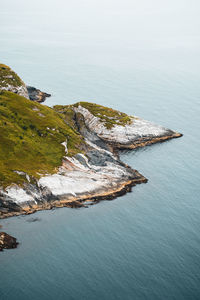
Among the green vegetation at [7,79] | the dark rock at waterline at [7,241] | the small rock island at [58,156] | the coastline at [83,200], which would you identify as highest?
the green vegetation at [7,79]

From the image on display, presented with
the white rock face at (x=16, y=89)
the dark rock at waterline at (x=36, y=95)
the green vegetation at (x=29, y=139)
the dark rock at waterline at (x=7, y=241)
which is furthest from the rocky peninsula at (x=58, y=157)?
the dark rock at waterline at (x=36, y=95)

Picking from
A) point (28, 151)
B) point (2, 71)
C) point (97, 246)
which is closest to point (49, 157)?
point (28, 151)

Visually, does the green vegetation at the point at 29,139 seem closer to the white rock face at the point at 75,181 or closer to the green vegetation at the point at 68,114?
the white rock face at the point at 75,181

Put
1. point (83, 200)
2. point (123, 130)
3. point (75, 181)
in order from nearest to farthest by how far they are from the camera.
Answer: point (83, 200) → point (75, 181) → point (123, 130)

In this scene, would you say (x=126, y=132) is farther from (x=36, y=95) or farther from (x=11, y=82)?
(x=36, y=95)

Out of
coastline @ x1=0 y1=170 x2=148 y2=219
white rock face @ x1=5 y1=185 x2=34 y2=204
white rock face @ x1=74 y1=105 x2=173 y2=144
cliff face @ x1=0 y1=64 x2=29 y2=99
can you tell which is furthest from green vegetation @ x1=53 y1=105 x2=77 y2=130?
white rock face @ x1=5 y1=185 x2=34 y2=204

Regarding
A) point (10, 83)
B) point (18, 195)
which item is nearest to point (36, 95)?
point (10, 83)

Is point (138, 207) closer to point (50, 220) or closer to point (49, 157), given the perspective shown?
point (50, 220)

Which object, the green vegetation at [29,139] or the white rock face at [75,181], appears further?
the green vegetation at [29,139]
